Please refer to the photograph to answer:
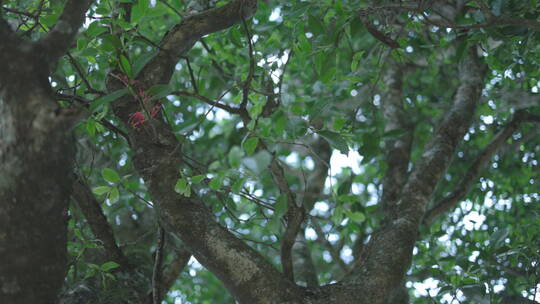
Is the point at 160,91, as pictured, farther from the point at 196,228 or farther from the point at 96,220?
the point at 96,220

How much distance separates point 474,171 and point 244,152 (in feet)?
5.16

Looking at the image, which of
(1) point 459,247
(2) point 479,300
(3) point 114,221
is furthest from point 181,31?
(1) point 459,247

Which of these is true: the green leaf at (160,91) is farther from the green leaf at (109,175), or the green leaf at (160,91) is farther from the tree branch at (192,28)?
the tree branch at (192,28)

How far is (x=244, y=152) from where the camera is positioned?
1.86 meters

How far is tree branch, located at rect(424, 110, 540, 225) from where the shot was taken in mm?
2877

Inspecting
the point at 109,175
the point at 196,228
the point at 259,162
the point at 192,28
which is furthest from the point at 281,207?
the point at 192,28

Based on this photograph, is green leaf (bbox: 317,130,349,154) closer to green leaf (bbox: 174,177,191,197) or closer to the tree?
the tree

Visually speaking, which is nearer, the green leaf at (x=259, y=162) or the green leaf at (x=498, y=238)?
the green leaf at (x=259, y=162)

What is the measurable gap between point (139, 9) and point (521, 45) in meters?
1.46

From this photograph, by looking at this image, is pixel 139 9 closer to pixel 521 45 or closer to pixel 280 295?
pixel 280 295

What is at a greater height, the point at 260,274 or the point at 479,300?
the point at 479,300

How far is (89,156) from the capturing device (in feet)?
11.1

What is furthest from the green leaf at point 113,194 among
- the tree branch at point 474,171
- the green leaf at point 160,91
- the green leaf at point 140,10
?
the tree branch at point 474,171

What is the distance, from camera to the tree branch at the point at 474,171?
113 inches
